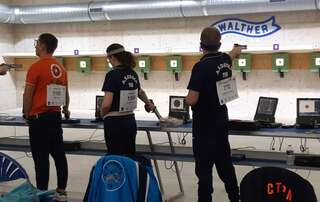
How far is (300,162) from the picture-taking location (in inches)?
132

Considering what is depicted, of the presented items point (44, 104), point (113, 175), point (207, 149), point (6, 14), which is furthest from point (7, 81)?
point (113, 175)

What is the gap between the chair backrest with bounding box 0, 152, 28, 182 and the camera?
237cm

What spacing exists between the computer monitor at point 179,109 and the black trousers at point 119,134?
67 centimetres

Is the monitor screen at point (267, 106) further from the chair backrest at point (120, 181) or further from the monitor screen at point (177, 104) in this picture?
the chair backrest at point (120, 181)

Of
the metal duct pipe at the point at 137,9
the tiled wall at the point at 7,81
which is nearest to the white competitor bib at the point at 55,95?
the metal duct pipe at the point at 137,9

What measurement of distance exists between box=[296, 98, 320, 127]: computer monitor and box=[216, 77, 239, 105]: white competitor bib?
699 mm

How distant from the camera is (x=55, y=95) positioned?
11.7ft

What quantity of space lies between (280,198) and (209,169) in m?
1.41

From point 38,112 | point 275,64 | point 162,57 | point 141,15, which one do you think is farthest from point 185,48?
point 38,112

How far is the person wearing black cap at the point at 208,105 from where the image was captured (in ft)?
A: 9.96

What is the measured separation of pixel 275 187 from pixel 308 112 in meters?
2.13

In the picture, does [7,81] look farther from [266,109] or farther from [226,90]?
[226,90]

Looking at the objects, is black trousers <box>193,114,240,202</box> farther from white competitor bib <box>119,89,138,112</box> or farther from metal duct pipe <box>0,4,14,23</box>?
metal duct pipe <box>0,4,14,23</box>

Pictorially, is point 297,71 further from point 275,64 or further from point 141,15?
point 141,15
